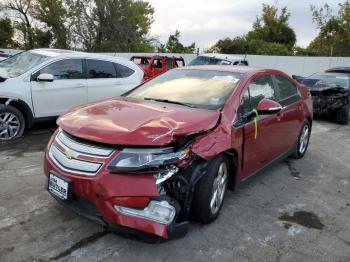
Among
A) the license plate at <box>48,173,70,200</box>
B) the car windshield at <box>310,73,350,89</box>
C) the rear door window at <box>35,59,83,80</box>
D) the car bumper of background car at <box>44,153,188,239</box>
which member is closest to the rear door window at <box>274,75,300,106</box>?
the car bumper of background car at <box>44,153,188,239</box>

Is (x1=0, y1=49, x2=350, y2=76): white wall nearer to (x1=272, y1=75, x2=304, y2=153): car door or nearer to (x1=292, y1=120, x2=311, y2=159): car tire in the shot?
(x1=292, y1=120, x2=311, y2=159): car tire

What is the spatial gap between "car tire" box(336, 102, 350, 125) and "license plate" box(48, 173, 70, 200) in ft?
28.9

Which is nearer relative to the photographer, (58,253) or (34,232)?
(58,253)

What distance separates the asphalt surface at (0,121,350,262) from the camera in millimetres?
3482

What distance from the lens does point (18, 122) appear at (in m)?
7.05

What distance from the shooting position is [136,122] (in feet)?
12.0

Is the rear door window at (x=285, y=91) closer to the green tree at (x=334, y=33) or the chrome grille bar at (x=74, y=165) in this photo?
the chrome grille bar at (x=74, y=165)

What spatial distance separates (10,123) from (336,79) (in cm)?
865

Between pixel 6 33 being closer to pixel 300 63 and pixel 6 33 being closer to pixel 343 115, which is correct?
pixel 300 63

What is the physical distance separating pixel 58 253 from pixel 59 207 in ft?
2.95

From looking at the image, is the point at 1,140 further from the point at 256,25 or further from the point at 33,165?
the point at 256,25

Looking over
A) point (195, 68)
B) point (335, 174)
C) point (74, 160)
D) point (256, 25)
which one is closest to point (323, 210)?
point (335, 174)

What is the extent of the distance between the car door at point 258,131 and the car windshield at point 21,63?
4.19m

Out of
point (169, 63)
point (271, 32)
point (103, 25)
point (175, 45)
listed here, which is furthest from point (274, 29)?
point (169, 63)
